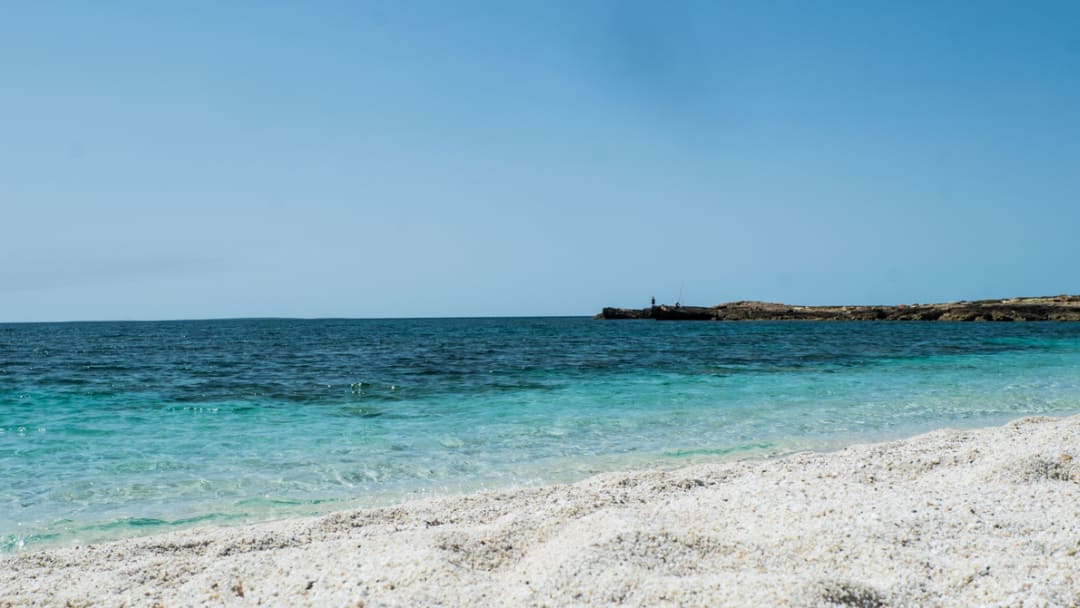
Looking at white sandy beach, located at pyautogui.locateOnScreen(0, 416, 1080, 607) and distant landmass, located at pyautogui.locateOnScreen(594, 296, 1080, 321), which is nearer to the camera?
white sandy beach, located at pyautogui.locateOnScreen(0, 416, 1080, 607)

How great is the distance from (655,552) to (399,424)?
25.4 feet

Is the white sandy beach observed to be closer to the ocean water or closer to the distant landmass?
the ocean water

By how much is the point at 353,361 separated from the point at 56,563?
2096cm

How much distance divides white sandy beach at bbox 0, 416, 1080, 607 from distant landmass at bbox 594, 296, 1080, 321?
77024mm

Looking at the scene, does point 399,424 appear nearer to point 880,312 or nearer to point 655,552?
point 655,552

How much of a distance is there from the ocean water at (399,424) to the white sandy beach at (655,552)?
1.39m

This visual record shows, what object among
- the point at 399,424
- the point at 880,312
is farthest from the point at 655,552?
the point at 880,312

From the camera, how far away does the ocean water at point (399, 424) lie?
22.7ft

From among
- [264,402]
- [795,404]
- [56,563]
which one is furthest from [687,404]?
[56,563]

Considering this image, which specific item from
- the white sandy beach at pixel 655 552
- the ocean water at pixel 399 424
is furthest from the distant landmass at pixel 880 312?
the white sandy beach at pixel 655 552

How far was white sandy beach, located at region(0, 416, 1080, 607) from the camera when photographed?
3.46 meters

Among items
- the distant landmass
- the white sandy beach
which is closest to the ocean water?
the white sandy beach

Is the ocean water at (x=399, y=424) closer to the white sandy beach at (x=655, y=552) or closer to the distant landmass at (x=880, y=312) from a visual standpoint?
the white sandy beach at (x=655, y=552)

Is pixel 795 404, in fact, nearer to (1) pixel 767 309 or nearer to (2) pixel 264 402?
(2) pixel 264 402
